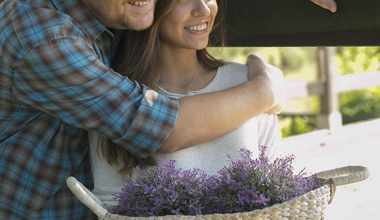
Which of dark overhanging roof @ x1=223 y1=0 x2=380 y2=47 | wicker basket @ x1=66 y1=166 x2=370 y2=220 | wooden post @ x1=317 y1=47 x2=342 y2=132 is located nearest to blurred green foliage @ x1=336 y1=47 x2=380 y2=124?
wooden post @ x1=317 y1=47 x2=342 y2=132

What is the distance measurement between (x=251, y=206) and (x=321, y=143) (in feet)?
16.4

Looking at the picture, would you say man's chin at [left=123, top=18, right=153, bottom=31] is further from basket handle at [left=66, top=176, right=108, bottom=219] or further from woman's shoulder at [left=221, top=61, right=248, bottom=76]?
basket handle at [left=66, top=176, right=108, bottom=219]

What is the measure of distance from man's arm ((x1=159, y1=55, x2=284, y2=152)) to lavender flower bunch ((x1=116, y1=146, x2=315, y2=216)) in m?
0.30

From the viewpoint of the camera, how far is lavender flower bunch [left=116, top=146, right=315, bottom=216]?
5.50 feet

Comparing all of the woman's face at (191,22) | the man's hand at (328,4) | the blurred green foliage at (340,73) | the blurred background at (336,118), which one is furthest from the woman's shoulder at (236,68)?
the blurred green foliage at (340,73)

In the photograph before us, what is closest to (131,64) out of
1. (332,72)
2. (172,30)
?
(172,30)

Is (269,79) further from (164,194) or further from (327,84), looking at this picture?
(327,84)

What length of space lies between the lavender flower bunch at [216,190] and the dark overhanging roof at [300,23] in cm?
45

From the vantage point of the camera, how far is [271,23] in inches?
88.3

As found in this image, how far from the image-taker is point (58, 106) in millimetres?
2062

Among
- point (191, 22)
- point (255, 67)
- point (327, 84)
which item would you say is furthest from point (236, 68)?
point (327, 84)

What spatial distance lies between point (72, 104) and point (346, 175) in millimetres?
721

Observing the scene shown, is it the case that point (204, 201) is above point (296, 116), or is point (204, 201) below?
above

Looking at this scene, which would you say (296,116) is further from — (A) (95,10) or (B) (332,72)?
(A) (95,10)
